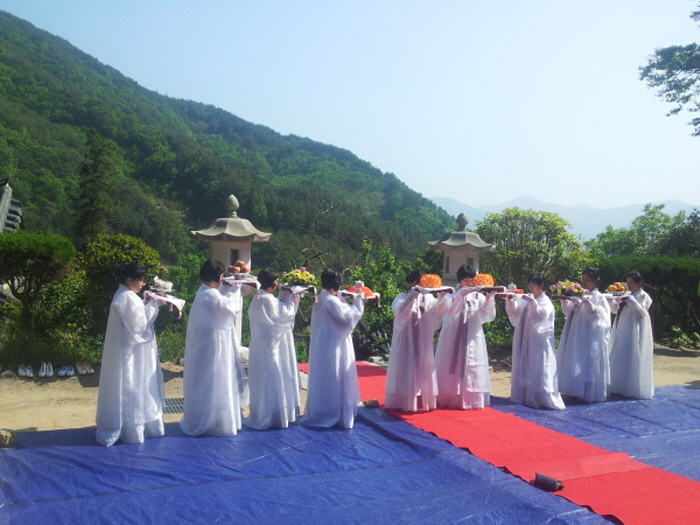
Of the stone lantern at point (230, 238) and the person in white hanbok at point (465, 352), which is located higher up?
the stone lantern at point (230, 238)

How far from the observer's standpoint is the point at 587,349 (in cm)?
828

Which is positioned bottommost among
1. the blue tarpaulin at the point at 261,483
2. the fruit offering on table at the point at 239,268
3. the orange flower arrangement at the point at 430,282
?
the blue tarpaulin at the point at 261,483

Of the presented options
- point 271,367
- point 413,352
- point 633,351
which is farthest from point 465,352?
point 633,351

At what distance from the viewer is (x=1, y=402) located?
755 cm

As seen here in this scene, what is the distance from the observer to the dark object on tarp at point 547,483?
4938mm

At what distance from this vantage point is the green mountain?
1096 inches

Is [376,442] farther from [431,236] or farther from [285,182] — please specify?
[285,182]

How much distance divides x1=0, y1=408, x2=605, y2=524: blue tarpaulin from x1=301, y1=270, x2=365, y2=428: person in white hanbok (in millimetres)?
477

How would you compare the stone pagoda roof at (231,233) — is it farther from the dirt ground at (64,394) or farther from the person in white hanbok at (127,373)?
the person in white hanbok at (127,373)

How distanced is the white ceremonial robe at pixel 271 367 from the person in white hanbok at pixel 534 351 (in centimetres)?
318

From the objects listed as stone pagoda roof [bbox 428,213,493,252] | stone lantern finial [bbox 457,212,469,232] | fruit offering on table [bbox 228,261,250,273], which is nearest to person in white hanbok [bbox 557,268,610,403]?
stone pagoda roof [bbox 428,213,493,252]

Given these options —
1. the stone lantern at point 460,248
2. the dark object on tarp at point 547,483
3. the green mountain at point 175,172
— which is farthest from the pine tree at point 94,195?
the dark object on tarp at point 547,483

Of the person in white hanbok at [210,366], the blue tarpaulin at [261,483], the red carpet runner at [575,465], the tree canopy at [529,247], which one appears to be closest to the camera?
the blue tarpaulin at [261,483]

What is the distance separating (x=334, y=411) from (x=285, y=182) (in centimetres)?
3346
